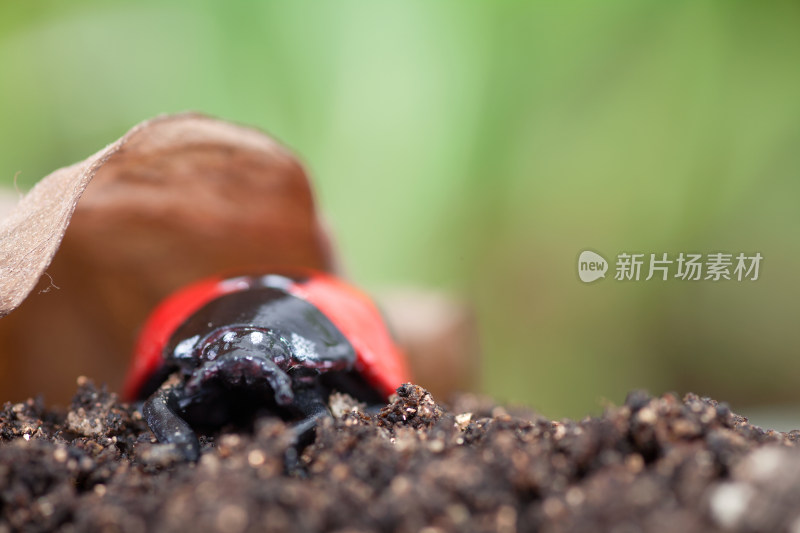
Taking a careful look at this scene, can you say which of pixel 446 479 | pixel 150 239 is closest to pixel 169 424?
pixel 446 479

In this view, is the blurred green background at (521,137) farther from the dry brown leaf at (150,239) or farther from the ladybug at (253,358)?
the ladybug at (253,358)

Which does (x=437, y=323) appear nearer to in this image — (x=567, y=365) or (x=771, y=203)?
(x=567, y=365)

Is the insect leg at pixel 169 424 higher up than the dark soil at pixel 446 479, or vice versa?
the dark soil at pixel 446 479

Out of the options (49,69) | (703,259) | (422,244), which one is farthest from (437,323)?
(49,69)

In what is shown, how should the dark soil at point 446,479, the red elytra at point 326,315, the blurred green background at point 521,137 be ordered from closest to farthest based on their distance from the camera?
1. the dark soil at point 446,479
2. the red elytra at point 326,315
3. the blurred green background at point 521,137

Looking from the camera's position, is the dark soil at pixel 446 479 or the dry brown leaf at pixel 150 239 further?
the dry brown leaf at pixel 150 239

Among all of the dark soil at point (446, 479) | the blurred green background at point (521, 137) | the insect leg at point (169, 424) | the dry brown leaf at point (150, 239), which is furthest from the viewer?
the blurred green background at point (521, 137)

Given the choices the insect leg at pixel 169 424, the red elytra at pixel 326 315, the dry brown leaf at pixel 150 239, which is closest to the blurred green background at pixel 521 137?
the dry brown leaf at pixel 150 239
